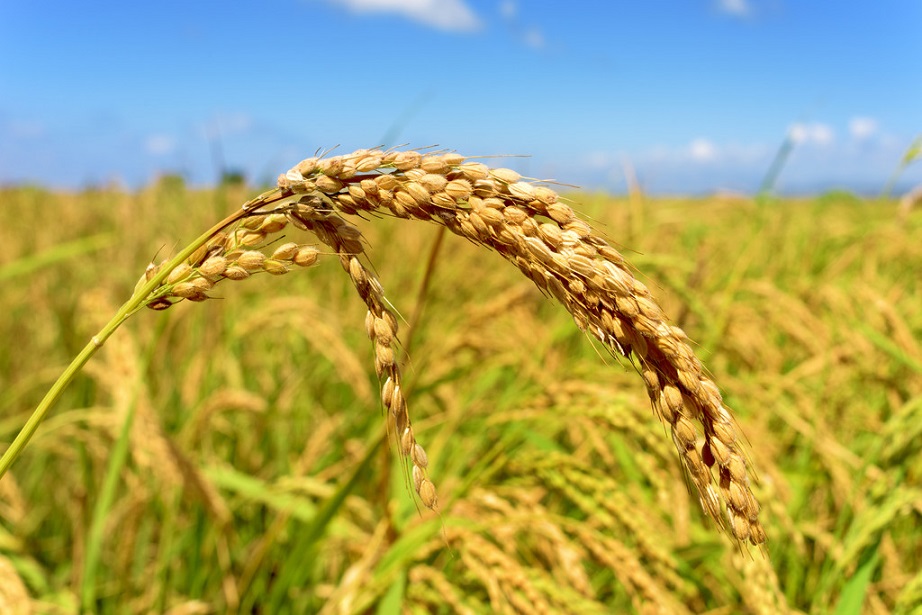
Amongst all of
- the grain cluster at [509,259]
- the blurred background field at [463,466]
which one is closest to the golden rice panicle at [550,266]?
the grain cluster at [509,259]

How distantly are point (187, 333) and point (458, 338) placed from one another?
5.20 feet

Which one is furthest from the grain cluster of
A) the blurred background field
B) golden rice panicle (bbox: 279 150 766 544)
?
the blurred background field

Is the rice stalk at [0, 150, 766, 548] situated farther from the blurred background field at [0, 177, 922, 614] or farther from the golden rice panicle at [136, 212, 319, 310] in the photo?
the blurred background field at [0, 177, 922, 614]

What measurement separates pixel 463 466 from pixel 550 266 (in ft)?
5.26

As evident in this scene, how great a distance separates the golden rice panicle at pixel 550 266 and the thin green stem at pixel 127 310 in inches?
1.9

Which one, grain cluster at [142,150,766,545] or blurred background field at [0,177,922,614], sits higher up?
grain cluster at [142,150,766,545]

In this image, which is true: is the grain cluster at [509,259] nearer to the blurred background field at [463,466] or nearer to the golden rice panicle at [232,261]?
the golden rice panicle at [232,261]

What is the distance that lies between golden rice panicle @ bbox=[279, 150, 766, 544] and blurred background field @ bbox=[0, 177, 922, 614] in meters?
0.18

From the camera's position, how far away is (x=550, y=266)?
677 millimetres

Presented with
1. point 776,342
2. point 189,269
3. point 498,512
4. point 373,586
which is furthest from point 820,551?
point 189,269

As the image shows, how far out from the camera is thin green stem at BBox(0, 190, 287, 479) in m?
0.71

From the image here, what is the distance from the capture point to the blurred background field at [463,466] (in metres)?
1.54

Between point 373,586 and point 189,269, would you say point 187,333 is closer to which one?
point 373,586

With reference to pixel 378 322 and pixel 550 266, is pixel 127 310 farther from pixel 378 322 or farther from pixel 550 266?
pixel 550 266
